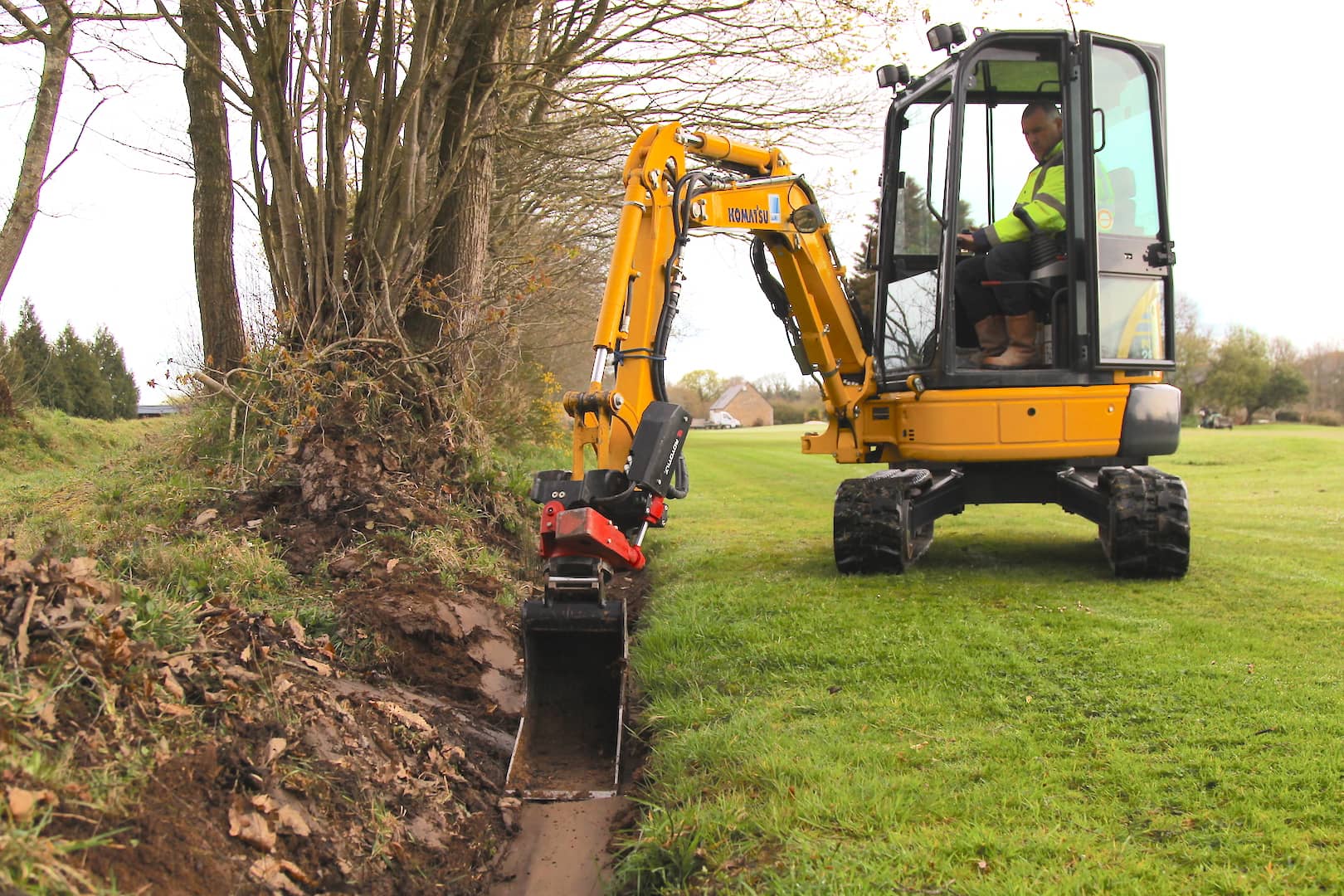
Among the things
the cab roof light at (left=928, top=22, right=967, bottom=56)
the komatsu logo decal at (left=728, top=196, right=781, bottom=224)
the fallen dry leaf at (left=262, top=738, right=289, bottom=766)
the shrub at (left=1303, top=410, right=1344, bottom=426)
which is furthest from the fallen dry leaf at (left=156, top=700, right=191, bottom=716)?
the shrub at (left=1303, top=410, right=1344, bottom=426)

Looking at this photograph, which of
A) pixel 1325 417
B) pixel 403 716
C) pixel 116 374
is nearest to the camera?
pixel 403 716

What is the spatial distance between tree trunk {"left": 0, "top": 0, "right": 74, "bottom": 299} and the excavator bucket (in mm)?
5259

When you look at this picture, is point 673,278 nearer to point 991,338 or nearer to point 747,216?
point 747,216

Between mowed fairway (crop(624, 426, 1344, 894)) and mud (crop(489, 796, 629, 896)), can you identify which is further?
mud (crop(489, 796, 629, 896))

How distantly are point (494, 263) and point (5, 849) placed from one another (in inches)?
384

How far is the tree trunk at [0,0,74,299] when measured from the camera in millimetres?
7309

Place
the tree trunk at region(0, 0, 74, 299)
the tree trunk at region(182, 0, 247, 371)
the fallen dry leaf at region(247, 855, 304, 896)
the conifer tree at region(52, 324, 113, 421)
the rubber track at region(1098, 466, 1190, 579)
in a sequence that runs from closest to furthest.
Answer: the fallen dry leaf at region(247, 855, 304, 896) → the rubber track at region(1098, 466, 1190, 579) → the tree trunk at region(0, 0, 74, 299) → the tree trunk at region(182, 0, 247, 371) → the conifer tree at region(52, 324, 113, 421)

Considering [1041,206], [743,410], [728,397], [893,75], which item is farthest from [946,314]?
[728,397]

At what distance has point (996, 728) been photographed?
13.4 ft

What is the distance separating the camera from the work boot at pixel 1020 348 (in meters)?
6.92

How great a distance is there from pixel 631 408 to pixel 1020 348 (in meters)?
2.99

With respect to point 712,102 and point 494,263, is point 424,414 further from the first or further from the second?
point 712,102

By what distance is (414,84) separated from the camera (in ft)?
25.6

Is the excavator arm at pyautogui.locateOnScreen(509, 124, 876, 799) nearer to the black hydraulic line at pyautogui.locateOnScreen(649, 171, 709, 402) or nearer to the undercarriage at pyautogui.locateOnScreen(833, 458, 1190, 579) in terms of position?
the black hydraulic line at pyautogui.locateOnScreen(649, 171, 709, 402)
